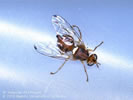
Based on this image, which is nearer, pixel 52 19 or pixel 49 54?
pixel 49 54

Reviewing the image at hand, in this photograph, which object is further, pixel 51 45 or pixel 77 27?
pixel 77 27

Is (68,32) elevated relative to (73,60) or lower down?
elevated

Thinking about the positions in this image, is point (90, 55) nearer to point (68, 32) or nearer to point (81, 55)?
point (81, 55)

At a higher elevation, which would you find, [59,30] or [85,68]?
[59,30]

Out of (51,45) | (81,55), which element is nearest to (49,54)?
(51,45)

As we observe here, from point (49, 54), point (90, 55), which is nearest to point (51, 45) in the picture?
point (49, 54)

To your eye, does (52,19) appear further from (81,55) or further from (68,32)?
(81,55)
